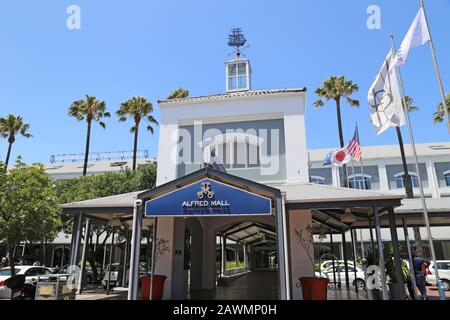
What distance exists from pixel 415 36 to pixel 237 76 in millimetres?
9952

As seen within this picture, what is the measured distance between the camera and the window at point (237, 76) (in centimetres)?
1962

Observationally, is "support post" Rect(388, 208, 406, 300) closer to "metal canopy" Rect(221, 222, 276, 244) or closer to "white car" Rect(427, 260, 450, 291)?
"metal canopy" Rect(221, 222, 276, 244)

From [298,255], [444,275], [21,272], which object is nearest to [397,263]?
[298,255]

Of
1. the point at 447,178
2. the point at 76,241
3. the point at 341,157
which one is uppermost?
the point at 447,178

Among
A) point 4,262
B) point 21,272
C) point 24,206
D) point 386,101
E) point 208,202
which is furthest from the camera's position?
point 4,262

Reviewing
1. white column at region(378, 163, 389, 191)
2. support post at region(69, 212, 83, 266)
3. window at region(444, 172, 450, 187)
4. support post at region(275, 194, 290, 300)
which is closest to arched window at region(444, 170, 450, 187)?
window at region(444, 172, 450, 187)

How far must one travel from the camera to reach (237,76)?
65.0 ft

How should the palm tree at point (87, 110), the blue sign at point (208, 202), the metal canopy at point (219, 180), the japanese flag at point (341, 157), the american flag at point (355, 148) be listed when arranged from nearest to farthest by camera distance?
the blue sign at point (208, 202), the metal canopy at point (219, 180), the american flag at point (355, 148), the japanese flag at point (341, 157), the palm tree at point (87, 110)

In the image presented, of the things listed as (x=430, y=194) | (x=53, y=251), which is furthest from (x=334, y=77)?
(x=53, y=251)

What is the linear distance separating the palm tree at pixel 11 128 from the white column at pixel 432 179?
129ft

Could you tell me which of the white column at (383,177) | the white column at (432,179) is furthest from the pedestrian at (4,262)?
the white column at (432,179)

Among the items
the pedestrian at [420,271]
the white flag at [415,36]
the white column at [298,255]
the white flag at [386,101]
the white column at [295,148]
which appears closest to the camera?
the white flag at [415,36]

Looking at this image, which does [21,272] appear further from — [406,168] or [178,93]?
[406,168]

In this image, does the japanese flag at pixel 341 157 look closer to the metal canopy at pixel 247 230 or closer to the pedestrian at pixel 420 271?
the metal canopy at pixel 247 230
